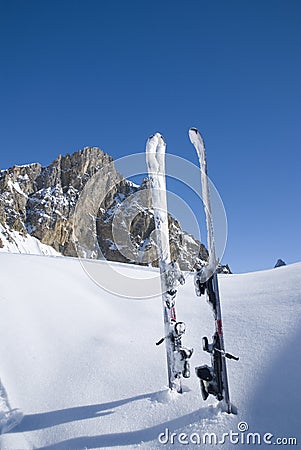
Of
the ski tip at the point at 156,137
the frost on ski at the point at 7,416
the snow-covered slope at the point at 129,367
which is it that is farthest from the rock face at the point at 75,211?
the frost on ski at the point at 7,416

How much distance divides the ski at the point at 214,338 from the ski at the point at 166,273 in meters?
0.44

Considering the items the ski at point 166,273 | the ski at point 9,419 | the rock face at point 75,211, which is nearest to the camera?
the ski at point 9,419

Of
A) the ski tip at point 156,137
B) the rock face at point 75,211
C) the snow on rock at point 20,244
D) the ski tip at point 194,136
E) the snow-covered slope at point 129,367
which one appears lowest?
the snow-covered slope at point 129,367

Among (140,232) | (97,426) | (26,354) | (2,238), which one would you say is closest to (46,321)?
(26,354)

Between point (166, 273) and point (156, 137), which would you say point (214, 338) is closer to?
point (166, 273)

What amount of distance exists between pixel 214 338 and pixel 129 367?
163cm

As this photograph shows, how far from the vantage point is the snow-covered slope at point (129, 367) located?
3078mm

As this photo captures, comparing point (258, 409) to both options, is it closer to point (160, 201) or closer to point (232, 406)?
point (232, 406)

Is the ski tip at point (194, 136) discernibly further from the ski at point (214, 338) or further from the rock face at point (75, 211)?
the rock face at point (75, 211)

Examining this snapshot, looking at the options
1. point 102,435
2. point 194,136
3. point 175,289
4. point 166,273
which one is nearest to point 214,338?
point 175,289

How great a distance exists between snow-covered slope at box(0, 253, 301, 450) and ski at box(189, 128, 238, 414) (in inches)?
7.5

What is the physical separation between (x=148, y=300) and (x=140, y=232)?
103 m

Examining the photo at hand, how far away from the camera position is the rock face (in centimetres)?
9781

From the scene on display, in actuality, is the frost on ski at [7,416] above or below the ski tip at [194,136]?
below
